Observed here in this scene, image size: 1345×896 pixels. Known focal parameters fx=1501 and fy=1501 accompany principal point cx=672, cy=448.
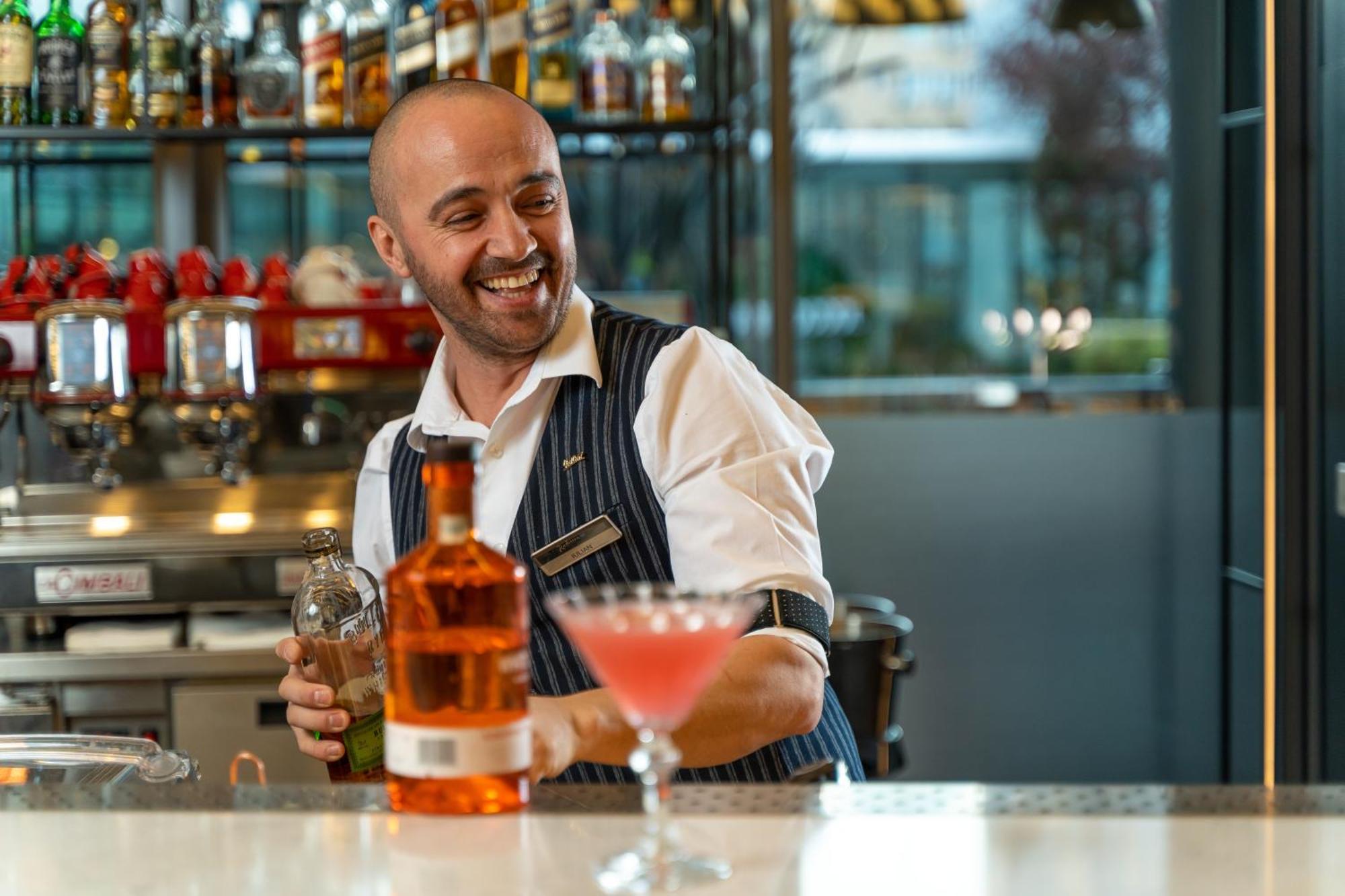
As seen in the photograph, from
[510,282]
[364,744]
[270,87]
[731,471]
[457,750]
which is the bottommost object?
[364,744]

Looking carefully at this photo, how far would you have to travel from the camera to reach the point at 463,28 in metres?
3.09

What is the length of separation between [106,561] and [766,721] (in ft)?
5.99

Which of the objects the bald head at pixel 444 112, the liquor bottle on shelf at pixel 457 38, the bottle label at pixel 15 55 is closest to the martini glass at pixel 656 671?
the bald head at pixel 444 112

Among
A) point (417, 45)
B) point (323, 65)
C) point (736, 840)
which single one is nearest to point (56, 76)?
point (323, 65)

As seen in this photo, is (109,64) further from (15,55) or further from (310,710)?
(310,710)

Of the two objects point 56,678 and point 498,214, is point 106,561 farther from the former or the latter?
point 498,214

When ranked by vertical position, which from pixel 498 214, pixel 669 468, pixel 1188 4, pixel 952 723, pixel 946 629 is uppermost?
pixel 1188 4

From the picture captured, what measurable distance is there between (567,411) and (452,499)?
813mm

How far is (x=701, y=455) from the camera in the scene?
61.8 inches

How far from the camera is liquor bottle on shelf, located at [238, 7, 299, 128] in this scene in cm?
317

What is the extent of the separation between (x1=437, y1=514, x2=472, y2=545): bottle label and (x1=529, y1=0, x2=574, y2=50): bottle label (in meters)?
2.41

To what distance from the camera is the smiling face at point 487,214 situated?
1.63 m

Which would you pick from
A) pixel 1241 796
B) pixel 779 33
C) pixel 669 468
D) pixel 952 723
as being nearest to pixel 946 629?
pixel 952 723

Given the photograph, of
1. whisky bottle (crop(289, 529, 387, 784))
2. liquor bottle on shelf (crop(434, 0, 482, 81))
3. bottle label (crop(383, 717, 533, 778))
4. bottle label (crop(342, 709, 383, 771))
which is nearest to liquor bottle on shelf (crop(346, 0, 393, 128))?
liquor bottle on shelf (crop(434, 0, 482, 81))
